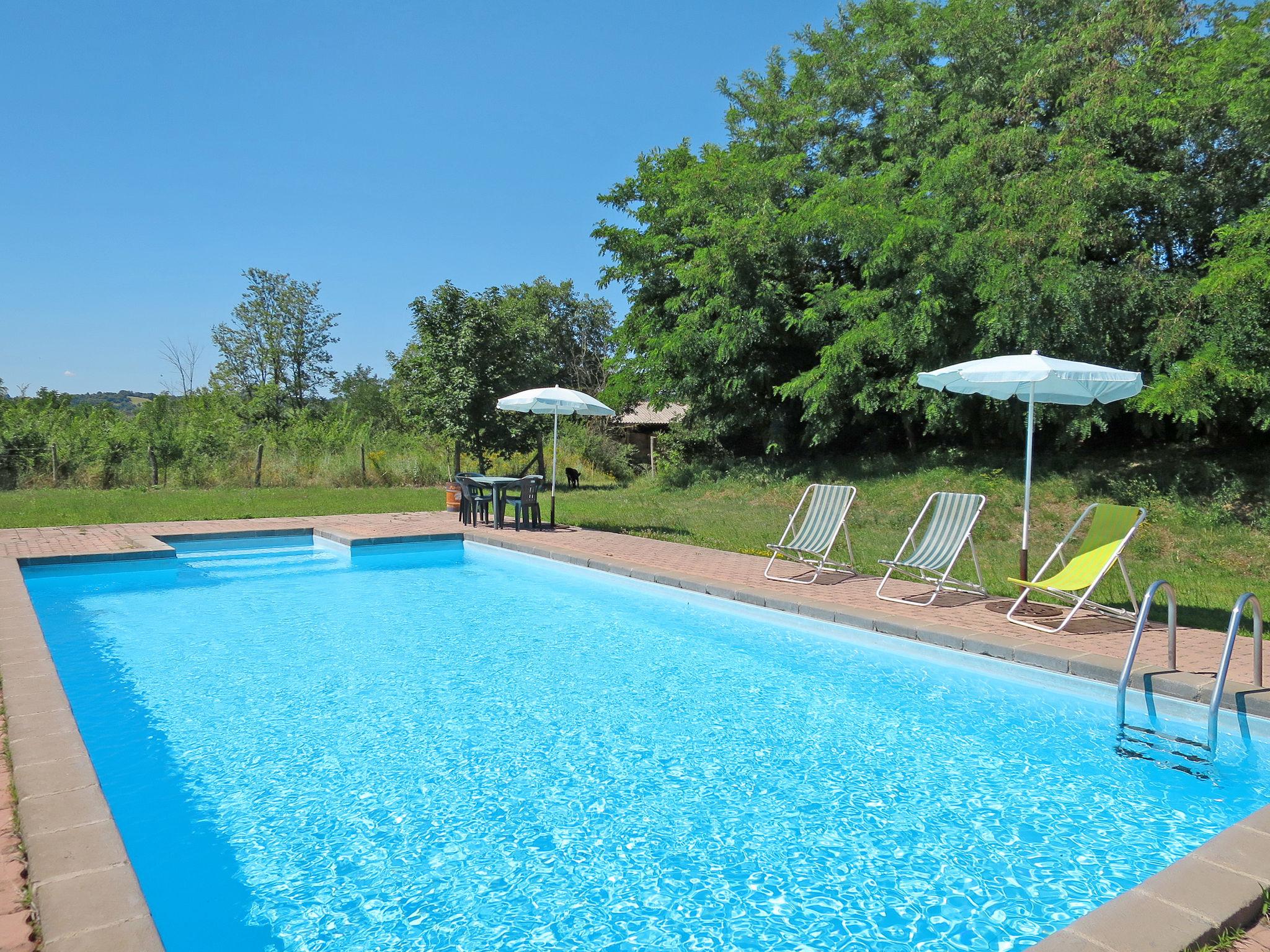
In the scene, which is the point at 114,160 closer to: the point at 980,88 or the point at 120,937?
the point at 980,88

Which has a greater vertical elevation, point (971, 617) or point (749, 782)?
point (971, 617)

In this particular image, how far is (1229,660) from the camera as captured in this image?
4352mm

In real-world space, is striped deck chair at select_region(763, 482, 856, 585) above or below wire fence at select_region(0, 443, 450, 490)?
below

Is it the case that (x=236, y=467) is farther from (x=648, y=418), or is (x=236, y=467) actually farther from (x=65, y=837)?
(x=65, y=837)

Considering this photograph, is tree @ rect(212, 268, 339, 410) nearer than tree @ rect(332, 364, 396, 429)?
Yes

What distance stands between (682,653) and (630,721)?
5.59 ft

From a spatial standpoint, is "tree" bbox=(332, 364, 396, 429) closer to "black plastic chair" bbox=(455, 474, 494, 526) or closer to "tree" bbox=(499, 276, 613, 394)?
"tree" bbox=(499, 276, 613, 394)

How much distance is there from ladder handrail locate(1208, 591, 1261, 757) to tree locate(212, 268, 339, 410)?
130 ft

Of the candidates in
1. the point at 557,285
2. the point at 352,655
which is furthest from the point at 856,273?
the point at 557,285

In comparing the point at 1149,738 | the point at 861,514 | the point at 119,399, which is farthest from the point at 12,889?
the point at 119,399

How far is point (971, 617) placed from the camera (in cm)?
679

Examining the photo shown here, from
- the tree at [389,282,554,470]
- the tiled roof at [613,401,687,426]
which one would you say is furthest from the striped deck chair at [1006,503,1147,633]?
the tiled roof at [613,401,687,426]

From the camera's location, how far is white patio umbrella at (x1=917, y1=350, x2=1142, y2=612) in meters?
7.19

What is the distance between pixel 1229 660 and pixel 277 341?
42.5m
